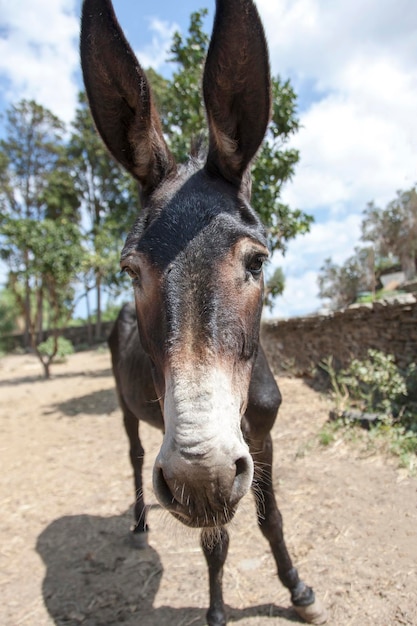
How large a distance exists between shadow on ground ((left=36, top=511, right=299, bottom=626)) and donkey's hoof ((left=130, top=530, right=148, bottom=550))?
4cm

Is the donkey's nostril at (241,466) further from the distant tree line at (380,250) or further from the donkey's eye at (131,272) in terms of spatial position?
the distant tree line at (380,250)

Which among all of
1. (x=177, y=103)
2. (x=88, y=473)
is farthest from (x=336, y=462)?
(x=177, y=103)

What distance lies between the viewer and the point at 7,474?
6.07 metres

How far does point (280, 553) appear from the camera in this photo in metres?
2.68

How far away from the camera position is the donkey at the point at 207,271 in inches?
52.2

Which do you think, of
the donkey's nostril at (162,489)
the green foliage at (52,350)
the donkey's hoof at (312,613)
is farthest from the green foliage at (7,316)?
the donkey's nostril at (162,489)

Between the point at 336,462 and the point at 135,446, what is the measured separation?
227cm

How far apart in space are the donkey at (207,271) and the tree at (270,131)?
479 cm

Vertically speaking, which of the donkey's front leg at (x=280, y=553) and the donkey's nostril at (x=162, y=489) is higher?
the donkey's nostril at (x=162, y=489)

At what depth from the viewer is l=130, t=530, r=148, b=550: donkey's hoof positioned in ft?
12.5

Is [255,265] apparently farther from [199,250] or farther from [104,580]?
[104,580]

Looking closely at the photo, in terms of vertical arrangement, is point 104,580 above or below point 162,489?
below

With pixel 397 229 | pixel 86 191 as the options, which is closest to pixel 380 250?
pixel 397 229

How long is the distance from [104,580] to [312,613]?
1.69 m
